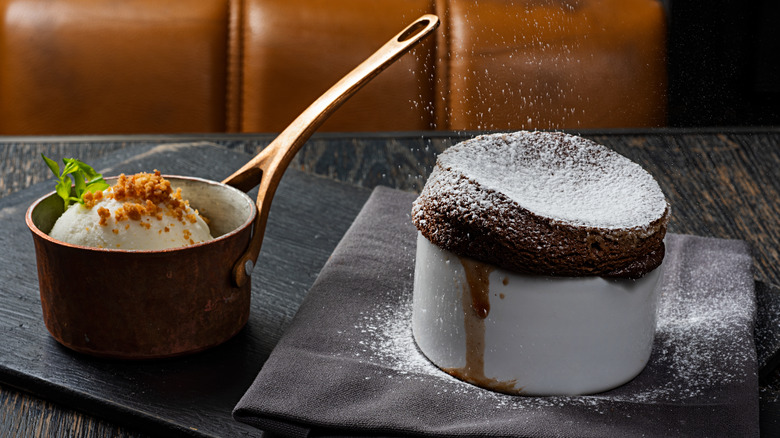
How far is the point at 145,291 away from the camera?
24.7 inches

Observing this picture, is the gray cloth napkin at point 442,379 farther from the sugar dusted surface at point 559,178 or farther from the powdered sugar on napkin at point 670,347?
the sugar dusted surface at point 559,178

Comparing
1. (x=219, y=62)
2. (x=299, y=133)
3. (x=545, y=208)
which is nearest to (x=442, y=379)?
(x=545, y=208)

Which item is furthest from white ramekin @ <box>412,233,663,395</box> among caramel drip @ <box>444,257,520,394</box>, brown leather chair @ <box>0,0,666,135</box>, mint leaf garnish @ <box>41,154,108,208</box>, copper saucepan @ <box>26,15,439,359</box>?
brown leather chair @ <box>0,0,666,135</box>

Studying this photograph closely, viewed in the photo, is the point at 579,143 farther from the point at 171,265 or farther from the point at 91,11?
the point at 91,11

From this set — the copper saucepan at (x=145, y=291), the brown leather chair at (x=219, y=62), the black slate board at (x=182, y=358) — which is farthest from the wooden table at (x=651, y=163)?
the brown leather chair at (x=219, y=62)

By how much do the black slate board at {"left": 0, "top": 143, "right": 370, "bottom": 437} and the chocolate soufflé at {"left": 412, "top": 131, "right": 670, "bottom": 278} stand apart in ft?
0.63

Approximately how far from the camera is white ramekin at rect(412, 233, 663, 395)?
0.59 m

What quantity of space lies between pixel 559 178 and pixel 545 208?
0.08 meters

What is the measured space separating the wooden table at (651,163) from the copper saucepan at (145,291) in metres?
0.15

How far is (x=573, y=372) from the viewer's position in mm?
609

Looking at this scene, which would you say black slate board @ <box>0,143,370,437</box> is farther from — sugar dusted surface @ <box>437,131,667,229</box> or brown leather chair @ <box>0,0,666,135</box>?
brown leather chair @ <box>0,0,666,135</box>

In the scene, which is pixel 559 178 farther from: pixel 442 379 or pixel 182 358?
pixel 182 358

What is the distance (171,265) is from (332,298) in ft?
0.53

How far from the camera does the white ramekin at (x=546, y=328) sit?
1.93ft
